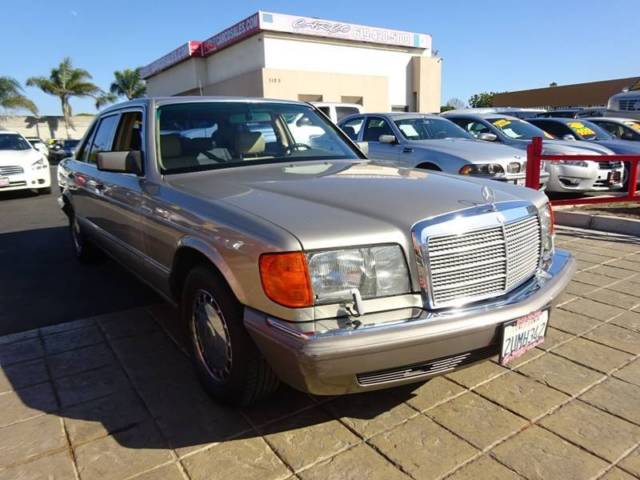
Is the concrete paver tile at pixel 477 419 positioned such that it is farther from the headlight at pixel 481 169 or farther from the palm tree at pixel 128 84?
the palm tree at pixel 128 84

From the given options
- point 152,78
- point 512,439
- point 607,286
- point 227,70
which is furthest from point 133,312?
point 152,78

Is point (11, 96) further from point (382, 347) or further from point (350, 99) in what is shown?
point (382, 347)

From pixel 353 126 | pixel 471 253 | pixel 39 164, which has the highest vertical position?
pixel 353 126

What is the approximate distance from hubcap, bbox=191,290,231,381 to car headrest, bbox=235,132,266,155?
46.7 inches

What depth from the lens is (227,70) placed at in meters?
29.8

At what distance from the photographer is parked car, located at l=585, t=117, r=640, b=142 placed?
1147 centimetres

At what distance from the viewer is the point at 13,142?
1174cm

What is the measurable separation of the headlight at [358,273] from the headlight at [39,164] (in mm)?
11674

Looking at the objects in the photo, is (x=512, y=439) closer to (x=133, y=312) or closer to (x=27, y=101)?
(x=133, y=312)

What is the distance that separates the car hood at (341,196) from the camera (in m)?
2.04

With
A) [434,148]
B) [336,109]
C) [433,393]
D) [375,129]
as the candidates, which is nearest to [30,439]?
[433,393]

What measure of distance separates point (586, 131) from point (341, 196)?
9797mm

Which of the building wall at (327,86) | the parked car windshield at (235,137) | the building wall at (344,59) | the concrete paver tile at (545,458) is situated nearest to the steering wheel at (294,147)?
the parked car windshield at (235,137)

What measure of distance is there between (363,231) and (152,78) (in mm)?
42200
